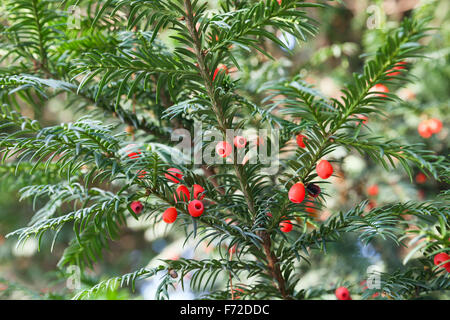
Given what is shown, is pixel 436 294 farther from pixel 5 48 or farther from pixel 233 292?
pixel 5 48

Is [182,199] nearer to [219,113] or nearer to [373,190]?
[219,113]

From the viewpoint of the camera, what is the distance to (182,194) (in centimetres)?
55

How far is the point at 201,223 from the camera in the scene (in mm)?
567

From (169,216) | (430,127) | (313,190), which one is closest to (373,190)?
(430,127)

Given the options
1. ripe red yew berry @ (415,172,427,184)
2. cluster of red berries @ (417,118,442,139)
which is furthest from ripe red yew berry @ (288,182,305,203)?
ripe red yew berry @ (415,172,427,184)

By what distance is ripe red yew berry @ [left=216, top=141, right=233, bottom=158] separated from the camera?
1.75 feet

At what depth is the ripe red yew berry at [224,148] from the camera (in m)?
0.53

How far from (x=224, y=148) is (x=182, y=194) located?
0.31 ft

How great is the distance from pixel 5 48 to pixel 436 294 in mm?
1086

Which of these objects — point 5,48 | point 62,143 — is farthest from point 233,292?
point 5,48

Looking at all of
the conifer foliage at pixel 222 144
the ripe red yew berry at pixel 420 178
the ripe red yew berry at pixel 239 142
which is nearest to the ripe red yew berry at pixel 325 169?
the conifer foliage at pixel 222 144

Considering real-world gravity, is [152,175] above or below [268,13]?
below

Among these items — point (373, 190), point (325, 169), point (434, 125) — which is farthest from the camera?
point (373, 190)

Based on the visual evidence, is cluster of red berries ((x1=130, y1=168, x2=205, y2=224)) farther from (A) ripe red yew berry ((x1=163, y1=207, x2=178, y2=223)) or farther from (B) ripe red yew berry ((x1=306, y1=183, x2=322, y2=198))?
(B) ripe red yew berry ((x1=306, y1=183, x2=322, y2=198))
